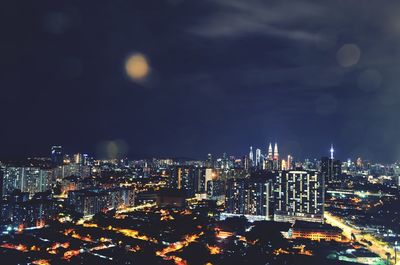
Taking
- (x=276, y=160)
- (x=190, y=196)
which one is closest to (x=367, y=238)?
(x=190, y=196)

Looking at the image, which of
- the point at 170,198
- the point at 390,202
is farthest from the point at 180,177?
the point at 390,202

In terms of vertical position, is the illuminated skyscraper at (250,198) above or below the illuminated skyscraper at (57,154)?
below

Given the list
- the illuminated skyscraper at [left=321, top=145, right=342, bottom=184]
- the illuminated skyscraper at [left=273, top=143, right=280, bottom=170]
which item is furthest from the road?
the illuminated skyscraper at [left=273, top=143, right=280, bottom=170]

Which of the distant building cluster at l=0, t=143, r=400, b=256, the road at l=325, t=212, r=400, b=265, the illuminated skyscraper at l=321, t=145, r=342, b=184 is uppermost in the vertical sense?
the illuminated skyscraper at l=321, t=145, r=342, b=184

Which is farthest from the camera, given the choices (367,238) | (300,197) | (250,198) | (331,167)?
(331,167)

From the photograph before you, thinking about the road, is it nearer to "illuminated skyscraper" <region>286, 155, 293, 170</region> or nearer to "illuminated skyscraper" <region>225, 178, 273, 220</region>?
"illuminated skyscraper" <region>225, 178, 273, 220</region>

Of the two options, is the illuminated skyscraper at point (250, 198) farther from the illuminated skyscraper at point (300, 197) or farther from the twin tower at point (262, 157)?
the twin tower at point (262, 157)

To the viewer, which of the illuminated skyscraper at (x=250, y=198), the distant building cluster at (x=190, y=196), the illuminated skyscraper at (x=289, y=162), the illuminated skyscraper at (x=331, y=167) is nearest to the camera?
the distant building cluster at (x=190, y=196)

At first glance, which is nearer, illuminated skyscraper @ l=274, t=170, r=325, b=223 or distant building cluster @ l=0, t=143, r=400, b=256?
distant building cluster @ l=0, t=143, r=400, b=256

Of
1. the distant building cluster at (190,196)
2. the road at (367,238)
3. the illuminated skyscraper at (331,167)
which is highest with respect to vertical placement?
the illuminated skyscraper at (331,167)

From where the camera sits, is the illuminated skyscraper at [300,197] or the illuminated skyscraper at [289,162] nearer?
the illuminated skyscraper at [300,197]

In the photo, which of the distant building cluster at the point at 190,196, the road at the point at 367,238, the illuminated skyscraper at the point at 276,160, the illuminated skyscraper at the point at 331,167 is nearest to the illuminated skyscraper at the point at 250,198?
the distant building cluster at the point at 190,196

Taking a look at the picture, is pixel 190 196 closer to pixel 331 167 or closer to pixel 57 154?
pixel 331 167
